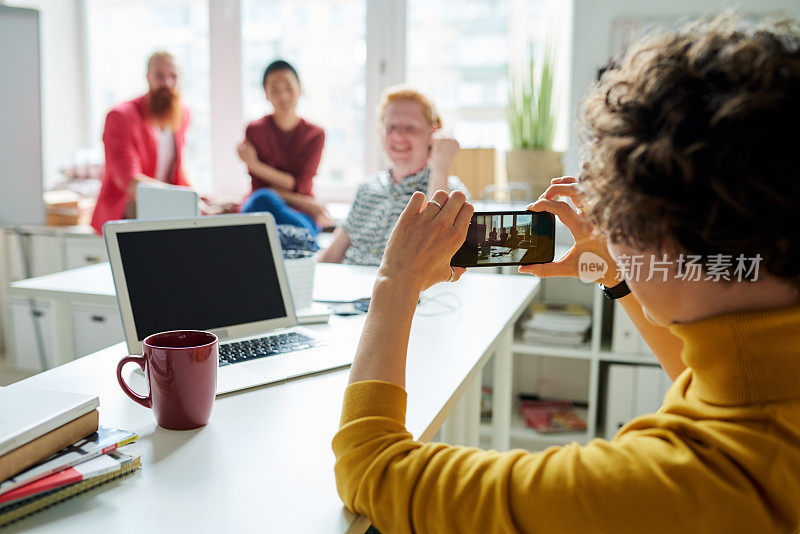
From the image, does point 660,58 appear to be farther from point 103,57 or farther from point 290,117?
point 103,57

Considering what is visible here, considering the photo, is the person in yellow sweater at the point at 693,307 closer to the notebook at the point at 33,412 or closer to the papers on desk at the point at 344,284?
the notebook at the point at 33,412

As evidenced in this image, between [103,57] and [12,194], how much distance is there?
1603 mm

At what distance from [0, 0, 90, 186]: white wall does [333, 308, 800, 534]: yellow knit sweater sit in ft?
13.0

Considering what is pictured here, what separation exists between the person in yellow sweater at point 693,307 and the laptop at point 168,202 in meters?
1.48

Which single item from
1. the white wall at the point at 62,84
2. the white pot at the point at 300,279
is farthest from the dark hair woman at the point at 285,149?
the white pot at the point at 300,279

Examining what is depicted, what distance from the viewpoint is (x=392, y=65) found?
367 centimetres

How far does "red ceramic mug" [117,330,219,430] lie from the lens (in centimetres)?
88

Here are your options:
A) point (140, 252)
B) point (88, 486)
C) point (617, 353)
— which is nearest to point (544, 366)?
point (617, 353)

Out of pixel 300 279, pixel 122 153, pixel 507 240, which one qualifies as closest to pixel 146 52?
pixel 122 153

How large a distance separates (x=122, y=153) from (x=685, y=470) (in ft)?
11.0

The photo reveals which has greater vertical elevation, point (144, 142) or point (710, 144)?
point (144, 142)

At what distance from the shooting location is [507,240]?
1080 mm

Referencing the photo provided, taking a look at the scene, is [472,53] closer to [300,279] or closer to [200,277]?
[300,279]

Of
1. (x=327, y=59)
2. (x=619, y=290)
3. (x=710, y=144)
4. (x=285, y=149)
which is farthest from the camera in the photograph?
(x=327, y=59)
